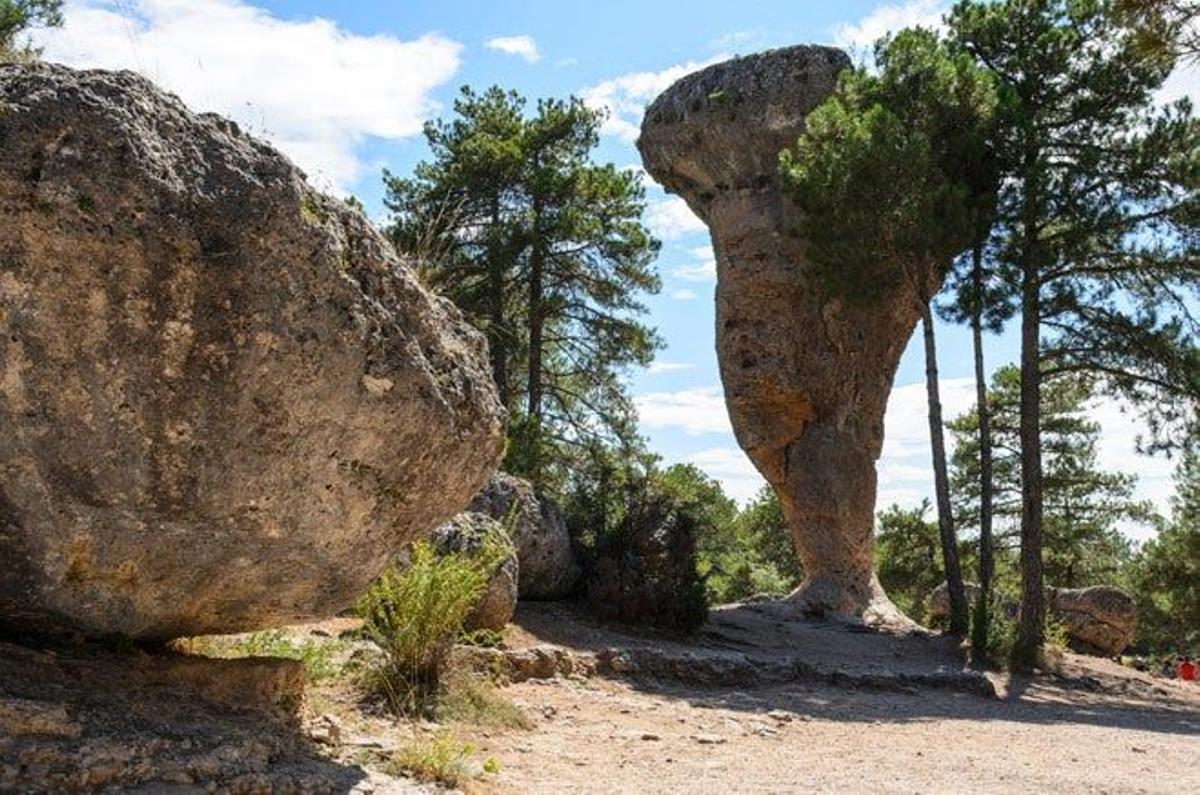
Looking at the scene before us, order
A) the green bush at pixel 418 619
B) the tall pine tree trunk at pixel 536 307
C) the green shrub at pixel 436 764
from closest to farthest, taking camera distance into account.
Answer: the green shrub at pixel 436 764
the green bush at pixel 418 619
the tall pine tree trunk at pixel 536 307

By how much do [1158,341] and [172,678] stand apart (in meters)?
14.0

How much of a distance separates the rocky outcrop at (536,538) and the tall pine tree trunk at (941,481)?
6198 millimetres

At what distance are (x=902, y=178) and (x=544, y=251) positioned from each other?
6823mm

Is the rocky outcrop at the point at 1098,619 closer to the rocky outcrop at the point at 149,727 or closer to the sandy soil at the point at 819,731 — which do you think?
the sandy soil at the point at 819,731

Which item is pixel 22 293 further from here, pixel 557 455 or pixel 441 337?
pixel 557 455

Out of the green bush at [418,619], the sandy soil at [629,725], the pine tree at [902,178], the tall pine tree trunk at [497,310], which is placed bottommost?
the sandy soil at [629,725]

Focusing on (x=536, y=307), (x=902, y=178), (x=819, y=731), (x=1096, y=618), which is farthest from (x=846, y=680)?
(x=1096, y=618)

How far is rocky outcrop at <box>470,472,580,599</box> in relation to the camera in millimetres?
11305

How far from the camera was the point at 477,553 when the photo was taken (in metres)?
8.83

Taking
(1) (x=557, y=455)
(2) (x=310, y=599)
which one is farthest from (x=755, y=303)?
(2) (x=310, y=599)

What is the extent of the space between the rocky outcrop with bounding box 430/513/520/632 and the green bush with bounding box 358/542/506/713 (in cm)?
225

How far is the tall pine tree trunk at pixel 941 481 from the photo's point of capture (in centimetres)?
1591

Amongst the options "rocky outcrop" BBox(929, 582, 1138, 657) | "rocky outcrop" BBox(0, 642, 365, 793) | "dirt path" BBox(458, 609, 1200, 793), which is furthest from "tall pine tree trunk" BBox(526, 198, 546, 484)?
"rocky outcrop" BBox(0, 642, 365, 793)

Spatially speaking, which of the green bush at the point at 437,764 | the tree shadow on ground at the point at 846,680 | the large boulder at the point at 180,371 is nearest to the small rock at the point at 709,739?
the tree shadow on ground at the point at 846,680
